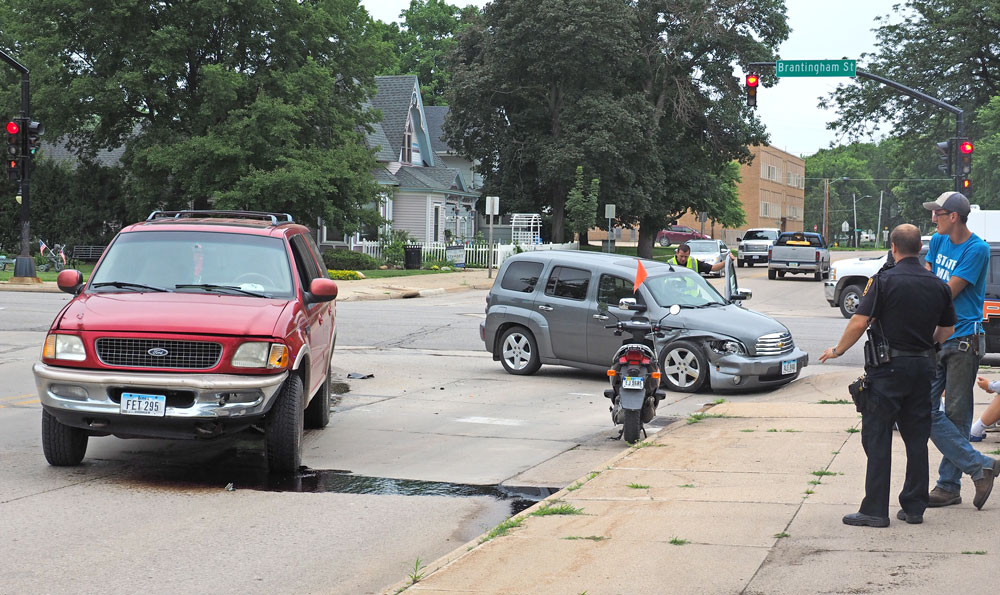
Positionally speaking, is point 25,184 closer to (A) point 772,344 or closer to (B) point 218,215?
(B) point 218,215

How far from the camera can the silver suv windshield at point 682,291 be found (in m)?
14.0

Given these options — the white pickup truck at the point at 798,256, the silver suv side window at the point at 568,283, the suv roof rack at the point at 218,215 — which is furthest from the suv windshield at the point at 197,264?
the white pickup truck at the point at 798,256

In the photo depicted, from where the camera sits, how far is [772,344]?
13352mm

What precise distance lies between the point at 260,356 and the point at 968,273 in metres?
4.83

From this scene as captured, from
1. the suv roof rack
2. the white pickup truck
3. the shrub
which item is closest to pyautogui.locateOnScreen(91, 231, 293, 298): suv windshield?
the suv roof rack

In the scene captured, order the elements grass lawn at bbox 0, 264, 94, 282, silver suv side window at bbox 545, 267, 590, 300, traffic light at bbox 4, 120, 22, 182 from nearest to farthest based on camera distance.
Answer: silver suv side window at bbox 545, 267, 590, 300, traffic light at bbox 4, 120, 22, 182, grass lawn at bbox 0, 264, 94, 282

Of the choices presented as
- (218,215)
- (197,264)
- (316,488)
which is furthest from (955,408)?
(218,215)

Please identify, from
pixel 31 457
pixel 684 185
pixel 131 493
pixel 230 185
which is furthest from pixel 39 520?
pixel 684 185

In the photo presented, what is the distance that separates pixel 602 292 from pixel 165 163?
2800cm

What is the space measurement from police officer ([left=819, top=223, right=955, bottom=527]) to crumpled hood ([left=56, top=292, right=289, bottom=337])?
13.7 feet

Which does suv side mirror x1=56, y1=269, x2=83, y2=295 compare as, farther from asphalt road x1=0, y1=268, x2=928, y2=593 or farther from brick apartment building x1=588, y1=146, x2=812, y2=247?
brick apartment building x1=588, y1=146, x2=812, y2=247

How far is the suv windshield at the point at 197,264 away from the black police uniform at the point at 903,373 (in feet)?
15.6

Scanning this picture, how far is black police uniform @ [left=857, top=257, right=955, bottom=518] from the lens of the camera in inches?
243

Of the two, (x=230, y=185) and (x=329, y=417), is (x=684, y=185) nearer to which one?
(x=230, y=185)
